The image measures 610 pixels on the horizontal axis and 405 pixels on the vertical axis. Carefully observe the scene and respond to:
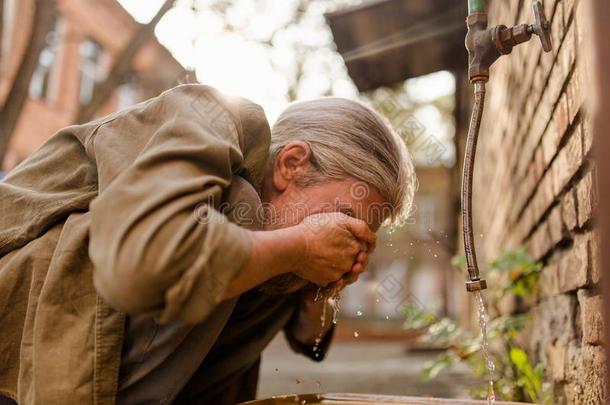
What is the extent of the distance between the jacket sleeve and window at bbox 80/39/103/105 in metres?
16.1

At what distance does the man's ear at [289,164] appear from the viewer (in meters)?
1.69

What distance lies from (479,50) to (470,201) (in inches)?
16.2

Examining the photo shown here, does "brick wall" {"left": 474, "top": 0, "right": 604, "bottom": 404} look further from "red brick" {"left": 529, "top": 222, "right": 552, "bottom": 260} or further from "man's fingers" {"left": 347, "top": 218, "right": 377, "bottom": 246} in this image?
"man's fingers" {"left": 347, "top": 218, "right": 377, "bottom": 246}

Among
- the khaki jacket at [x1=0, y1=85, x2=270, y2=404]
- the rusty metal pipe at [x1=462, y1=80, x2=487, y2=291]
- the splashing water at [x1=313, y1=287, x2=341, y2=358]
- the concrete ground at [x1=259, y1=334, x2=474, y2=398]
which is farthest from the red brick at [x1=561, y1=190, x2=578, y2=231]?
the concrete ground at [x1=259, y1=334, x2=474, y2=398]

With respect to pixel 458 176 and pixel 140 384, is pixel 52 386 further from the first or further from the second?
pixel 458 176

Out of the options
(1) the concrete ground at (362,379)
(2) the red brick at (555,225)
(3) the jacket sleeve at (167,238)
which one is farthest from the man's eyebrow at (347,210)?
(1) the concrete ground at (362,379)

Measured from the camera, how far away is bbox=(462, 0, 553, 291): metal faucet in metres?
1.62

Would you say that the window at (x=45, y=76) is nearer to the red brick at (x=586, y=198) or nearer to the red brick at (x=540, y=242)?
the red brick at (x=540, y=242)

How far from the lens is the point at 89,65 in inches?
664

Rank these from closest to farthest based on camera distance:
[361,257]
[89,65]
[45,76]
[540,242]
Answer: [361,257]
[540,242]
[45,76]
[89,65]

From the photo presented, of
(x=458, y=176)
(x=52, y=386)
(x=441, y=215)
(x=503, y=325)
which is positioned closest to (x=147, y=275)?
→ (x=52, y=386)

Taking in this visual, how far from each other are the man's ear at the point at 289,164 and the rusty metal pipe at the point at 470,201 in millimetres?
432

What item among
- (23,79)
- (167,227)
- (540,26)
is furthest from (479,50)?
(23,79)

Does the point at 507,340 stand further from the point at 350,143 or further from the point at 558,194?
the point at 350,143
